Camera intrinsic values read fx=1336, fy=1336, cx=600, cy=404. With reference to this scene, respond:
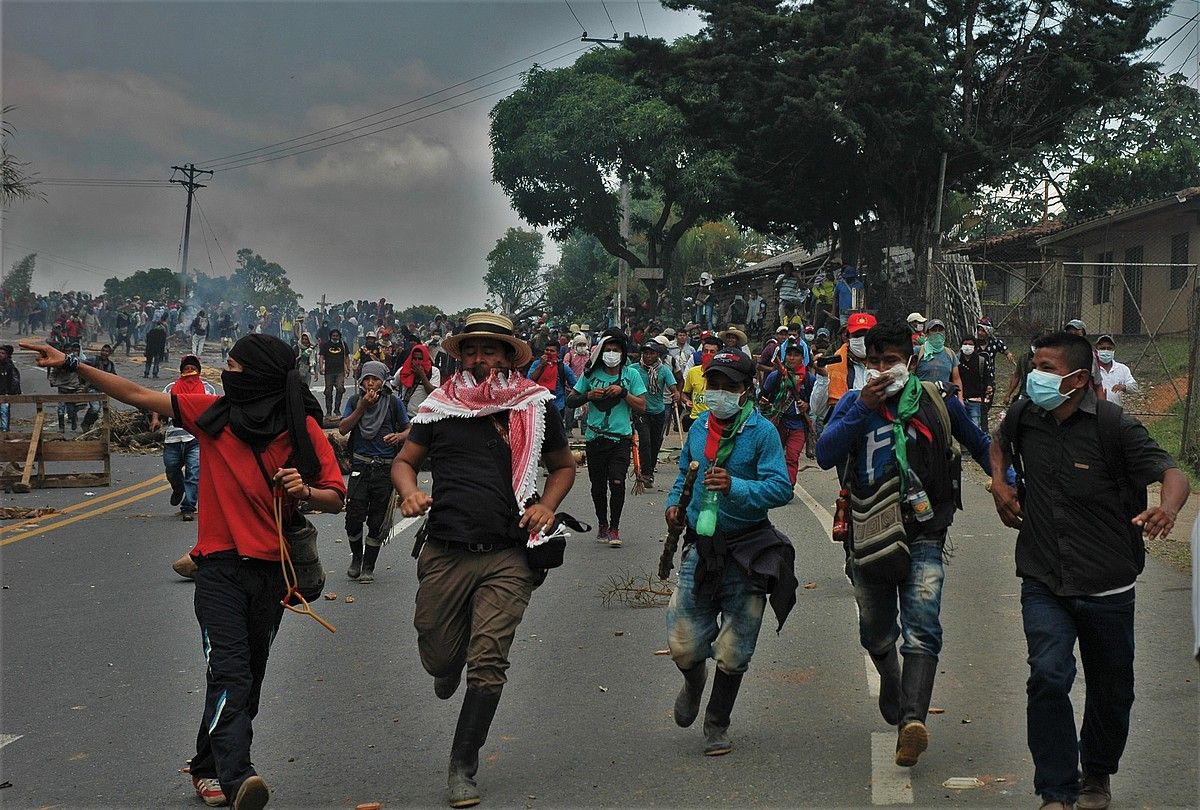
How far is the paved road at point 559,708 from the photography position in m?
5.29

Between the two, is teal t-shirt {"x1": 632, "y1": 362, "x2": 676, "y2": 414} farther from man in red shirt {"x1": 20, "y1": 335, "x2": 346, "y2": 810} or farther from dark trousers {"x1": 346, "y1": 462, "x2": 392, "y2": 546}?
man in red shirt {"x1": 20, "y1": 335, "x2": 346, "y2": 810}

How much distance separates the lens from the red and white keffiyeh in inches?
217

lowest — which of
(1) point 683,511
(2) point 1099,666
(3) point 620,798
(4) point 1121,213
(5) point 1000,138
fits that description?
(3) point 620,798

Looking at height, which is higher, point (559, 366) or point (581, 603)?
point (559, 366)

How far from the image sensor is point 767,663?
738 centimetres

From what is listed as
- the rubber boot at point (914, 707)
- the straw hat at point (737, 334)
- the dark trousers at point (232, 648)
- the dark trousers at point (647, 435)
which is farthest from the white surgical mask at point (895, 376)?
the dark trousers at point (647, 435)

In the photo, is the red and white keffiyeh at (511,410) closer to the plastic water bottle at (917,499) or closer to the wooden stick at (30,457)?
the plastic water bottle at (917,499)

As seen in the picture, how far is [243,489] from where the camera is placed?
515 cm

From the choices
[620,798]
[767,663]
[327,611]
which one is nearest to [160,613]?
[327,611]

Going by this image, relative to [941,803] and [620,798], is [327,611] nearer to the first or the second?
[620,798]

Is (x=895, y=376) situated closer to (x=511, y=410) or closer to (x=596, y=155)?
(x=511, y=410)

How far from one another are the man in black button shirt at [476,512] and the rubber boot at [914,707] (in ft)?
5.11

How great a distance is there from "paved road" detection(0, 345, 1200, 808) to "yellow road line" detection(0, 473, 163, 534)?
3.62 m

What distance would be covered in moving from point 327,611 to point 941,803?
16.9 ft
